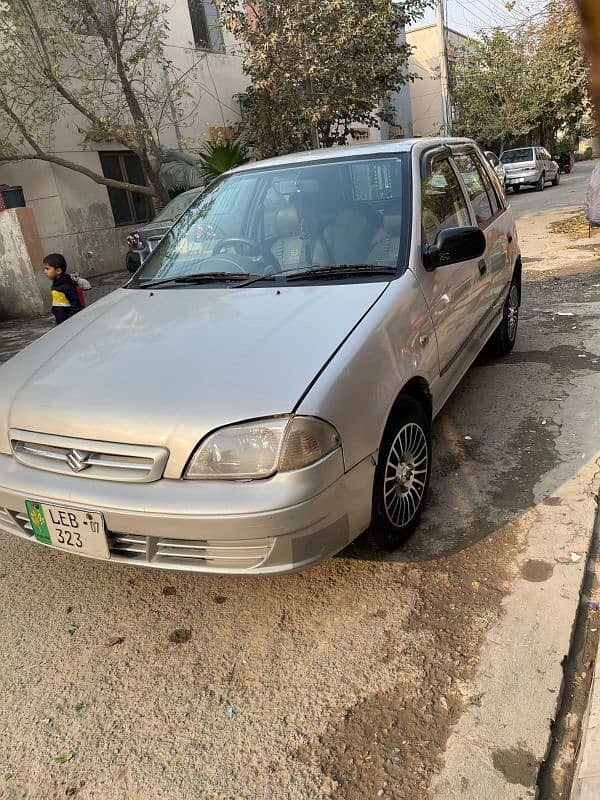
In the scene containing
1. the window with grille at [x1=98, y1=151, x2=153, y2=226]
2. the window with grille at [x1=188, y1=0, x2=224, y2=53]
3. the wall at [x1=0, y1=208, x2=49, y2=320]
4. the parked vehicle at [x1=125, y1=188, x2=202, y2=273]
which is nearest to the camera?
the wall at [x1=0, y1=208, x2=49, y2=320]

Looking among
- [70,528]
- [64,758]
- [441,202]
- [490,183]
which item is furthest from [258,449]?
[490,183]

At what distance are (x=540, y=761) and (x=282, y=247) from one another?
2479 mm

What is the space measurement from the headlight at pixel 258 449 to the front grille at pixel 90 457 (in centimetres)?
15

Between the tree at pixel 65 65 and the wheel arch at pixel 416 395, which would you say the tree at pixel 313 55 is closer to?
the tree at pixel 65 65

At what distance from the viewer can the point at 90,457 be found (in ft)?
7.51

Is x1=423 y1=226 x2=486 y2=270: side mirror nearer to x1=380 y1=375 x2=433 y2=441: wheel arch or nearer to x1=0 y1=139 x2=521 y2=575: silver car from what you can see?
x1=0 y1=139 x2=521 y2=575: silver car

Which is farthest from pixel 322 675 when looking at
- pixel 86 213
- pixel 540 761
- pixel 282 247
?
pixel 86 213

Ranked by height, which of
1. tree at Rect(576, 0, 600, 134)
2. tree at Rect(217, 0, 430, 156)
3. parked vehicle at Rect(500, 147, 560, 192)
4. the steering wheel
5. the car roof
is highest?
tree at Rect(217, 0, 430, 156)

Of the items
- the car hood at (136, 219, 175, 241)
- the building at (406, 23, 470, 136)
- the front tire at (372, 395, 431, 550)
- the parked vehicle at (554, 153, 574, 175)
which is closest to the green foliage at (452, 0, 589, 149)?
the building at (406, 23, 470, 136)

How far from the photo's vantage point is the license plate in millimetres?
2242

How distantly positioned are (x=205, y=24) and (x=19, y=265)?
10.0m

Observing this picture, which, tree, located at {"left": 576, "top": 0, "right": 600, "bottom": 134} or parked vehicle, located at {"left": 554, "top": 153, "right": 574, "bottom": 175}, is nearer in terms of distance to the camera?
tree, located at {"left": 576, "top": 0, "right": 600, "bottom": 134}

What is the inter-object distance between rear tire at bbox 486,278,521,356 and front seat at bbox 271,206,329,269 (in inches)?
86.8

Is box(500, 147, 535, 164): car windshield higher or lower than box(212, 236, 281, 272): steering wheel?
lower
